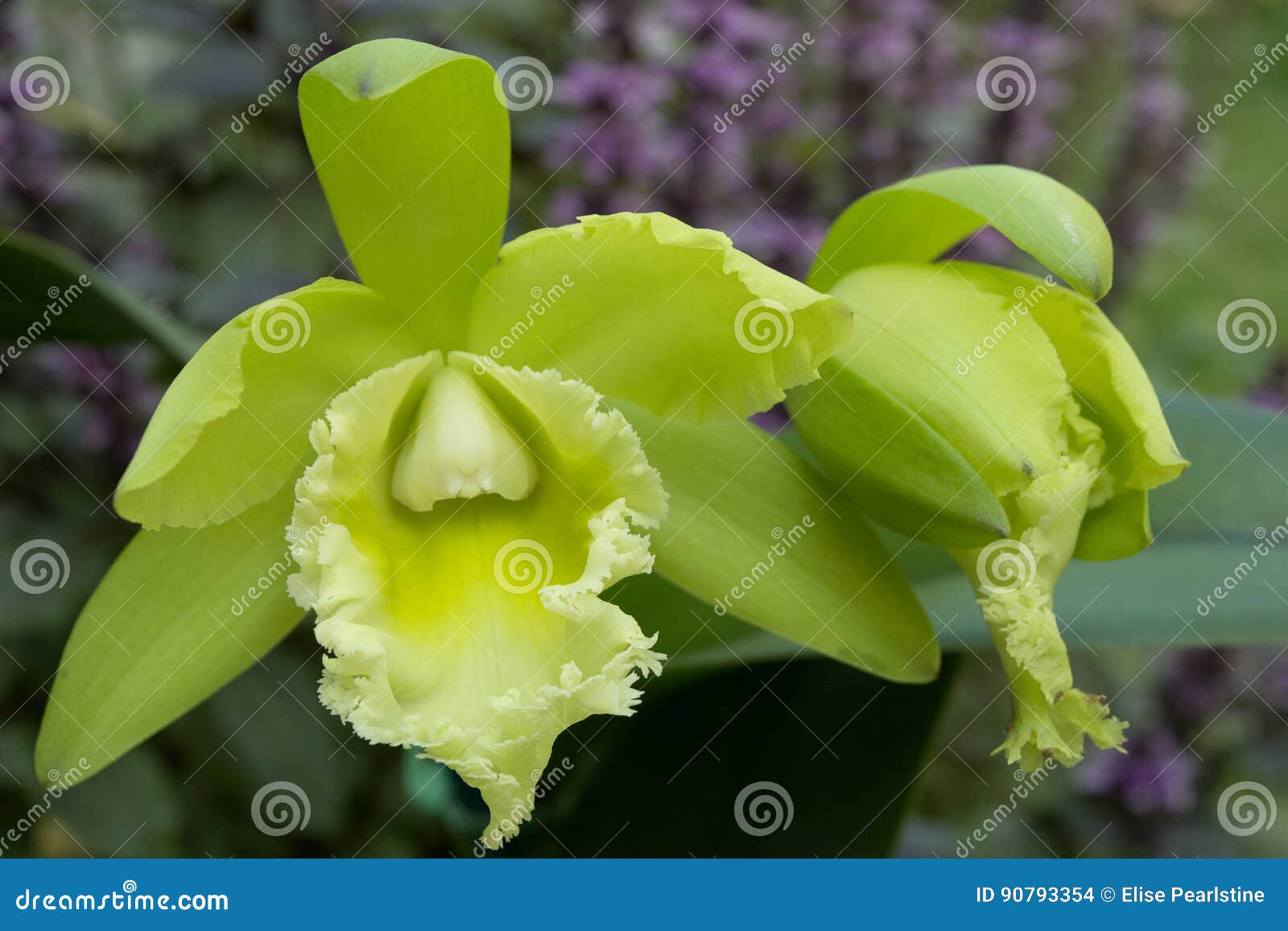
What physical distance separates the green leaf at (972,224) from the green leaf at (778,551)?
0.48 feet

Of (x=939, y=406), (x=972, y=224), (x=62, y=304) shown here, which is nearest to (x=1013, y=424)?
(x=939, y=406)

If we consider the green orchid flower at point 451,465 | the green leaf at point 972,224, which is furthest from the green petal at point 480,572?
the green leaf at point 972,224

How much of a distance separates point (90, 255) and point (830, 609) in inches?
35.0

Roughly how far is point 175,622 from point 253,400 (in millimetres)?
182

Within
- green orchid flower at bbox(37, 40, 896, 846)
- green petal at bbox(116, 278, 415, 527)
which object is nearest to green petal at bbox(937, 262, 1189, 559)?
green orchid flower at bbox(37, 40, 896, 846)

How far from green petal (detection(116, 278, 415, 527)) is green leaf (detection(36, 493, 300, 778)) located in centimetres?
7

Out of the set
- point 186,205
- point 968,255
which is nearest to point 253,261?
point 186,205

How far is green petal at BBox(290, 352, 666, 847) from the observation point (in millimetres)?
682

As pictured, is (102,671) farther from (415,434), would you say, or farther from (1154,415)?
(1154,415)

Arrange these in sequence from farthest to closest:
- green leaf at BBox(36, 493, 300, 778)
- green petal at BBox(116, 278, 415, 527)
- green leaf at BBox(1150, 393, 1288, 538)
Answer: green leaf at BBox(1150, 393, 1288, 538) → green leaf at BBox(36, 493, 300, 778) → green petal at BBox(116, 278, 415, 527)

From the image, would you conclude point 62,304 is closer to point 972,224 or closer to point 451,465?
point 451,465

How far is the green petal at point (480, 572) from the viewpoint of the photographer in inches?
26.8

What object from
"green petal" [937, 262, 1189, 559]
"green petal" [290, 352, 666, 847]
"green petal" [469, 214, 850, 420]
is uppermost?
"green petal" [937, 262, 1189, 559]

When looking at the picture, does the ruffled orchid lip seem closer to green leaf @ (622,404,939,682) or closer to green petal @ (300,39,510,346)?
green leaf @ (622,404,939,682)
